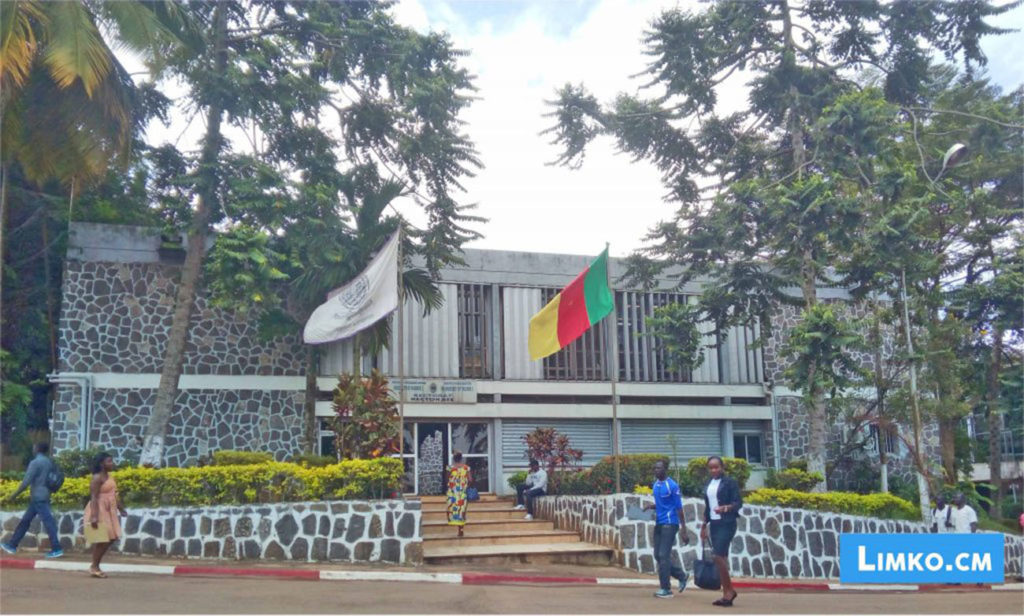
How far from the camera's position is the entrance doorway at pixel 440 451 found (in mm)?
22312

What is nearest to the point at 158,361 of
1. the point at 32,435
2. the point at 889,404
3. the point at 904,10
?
the point at 32,435

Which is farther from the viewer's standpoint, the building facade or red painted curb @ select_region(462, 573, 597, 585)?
the building facade

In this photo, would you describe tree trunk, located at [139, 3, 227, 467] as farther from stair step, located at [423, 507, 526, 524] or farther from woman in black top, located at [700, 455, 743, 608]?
woman in black top, located at [700, 455, 743, 608]

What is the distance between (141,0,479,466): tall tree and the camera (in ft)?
60.2

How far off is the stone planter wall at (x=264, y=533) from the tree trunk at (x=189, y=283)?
3.08m

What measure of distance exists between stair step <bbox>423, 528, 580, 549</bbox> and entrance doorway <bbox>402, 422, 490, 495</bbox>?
5.34m

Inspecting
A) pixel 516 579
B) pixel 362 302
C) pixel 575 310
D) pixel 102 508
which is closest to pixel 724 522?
pixel 516 579

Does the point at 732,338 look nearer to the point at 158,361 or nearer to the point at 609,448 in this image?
the point at 609,448

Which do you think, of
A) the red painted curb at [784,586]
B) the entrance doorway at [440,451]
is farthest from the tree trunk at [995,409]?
the entrance doorway at [440,451]

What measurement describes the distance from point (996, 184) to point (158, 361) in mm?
22110

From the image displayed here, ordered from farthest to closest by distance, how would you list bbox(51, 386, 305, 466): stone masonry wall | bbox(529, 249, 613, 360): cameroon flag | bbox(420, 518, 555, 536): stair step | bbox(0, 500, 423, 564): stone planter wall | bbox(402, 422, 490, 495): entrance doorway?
bbox(402, 422, 490, 495): entrance doorway → bbox(51, 386, 305, 466): stone masonry wall → bbox(420, 518, 555, 536): stair step → bbox(529, 249, 613, 360): cameroon flag → bbox(0, 500, 423, 564): stone planter wall

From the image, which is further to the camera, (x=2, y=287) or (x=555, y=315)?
(x=2, y=287)

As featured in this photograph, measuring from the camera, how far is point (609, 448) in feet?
78.5

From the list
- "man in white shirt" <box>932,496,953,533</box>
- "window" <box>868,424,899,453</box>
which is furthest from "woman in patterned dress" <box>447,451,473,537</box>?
"window" <box>868,424,899,453</box>
